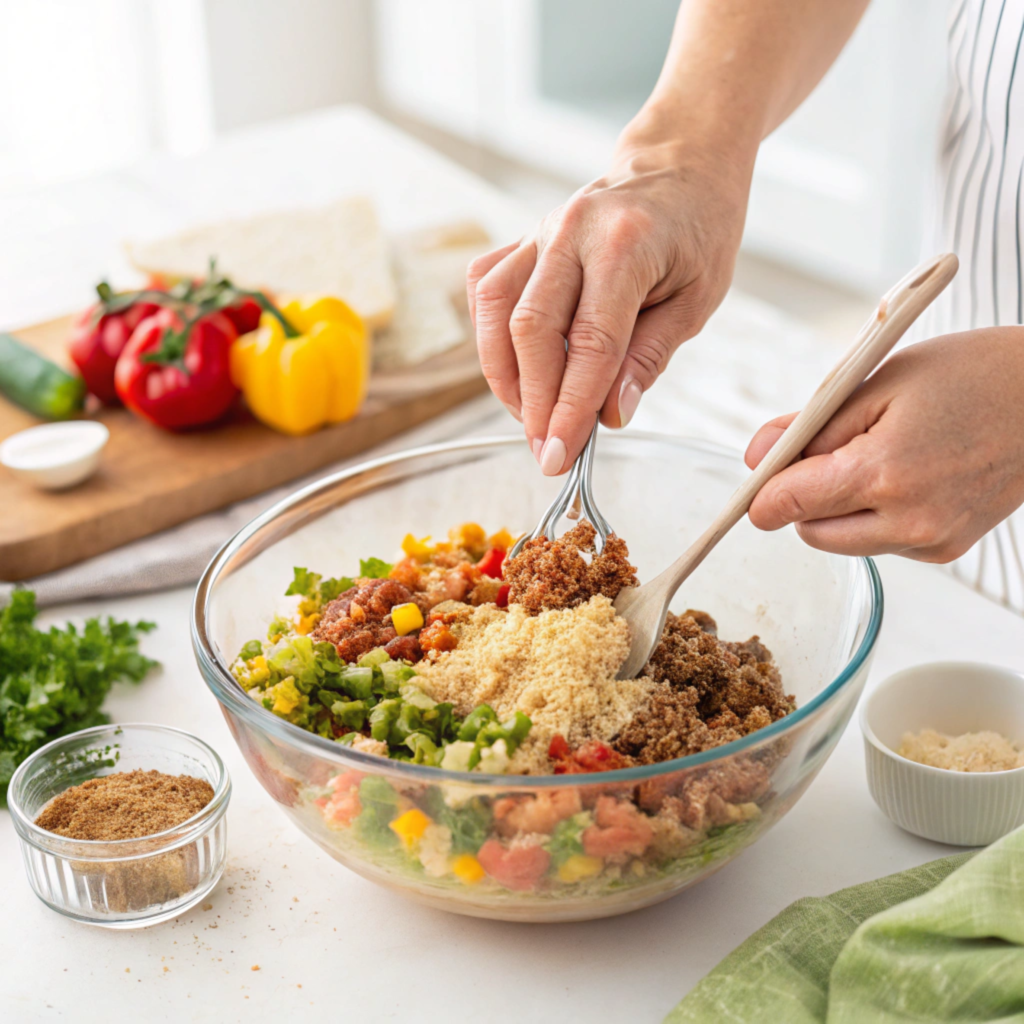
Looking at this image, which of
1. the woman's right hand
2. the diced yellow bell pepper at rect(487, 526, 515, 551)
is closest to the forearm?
the woman's right hand

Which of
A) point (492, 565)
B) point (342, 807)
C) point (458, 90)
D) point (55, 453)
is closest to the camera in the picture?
point (342, 807)

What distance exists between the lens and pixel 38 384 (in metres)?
2.13

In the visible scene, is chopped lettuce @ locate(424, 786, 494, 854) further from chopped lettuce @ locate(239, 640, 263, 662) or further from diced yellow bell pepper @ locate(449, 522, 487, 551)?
diced yellow bell pepper @ locate(449, 522, 487, 551)

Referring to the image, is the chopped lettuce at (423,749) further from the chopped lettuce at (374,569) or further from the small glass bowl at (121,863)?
the chopped lettuce at (374,569)

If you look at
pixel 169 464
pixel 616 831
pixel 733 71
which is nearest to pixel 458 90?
pixel 169 464

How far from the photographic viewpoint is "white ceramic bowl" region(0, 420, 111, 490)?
192cm

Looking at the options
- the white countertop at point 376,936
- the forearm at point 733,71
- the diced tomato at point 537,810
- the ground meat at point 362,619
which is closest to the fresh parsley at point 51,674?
the white countertop at point 376,936

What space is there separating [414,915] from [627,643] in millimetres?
333

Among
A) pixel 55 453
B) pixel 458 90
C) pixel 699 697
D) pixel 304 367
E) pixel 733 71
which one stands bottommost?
pixel 458 90

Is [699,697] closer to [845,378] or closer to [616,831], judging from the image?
[616,831]

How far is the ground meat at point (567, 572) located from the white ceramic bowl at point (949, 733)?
11.7 inches

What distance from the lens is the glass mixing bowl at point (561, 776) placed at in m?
0.91

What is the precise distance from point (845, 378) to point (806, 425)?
55mm

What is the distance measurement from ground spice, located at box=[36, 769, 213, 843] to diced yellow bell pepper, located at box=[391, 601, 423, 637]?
25 centimetres
